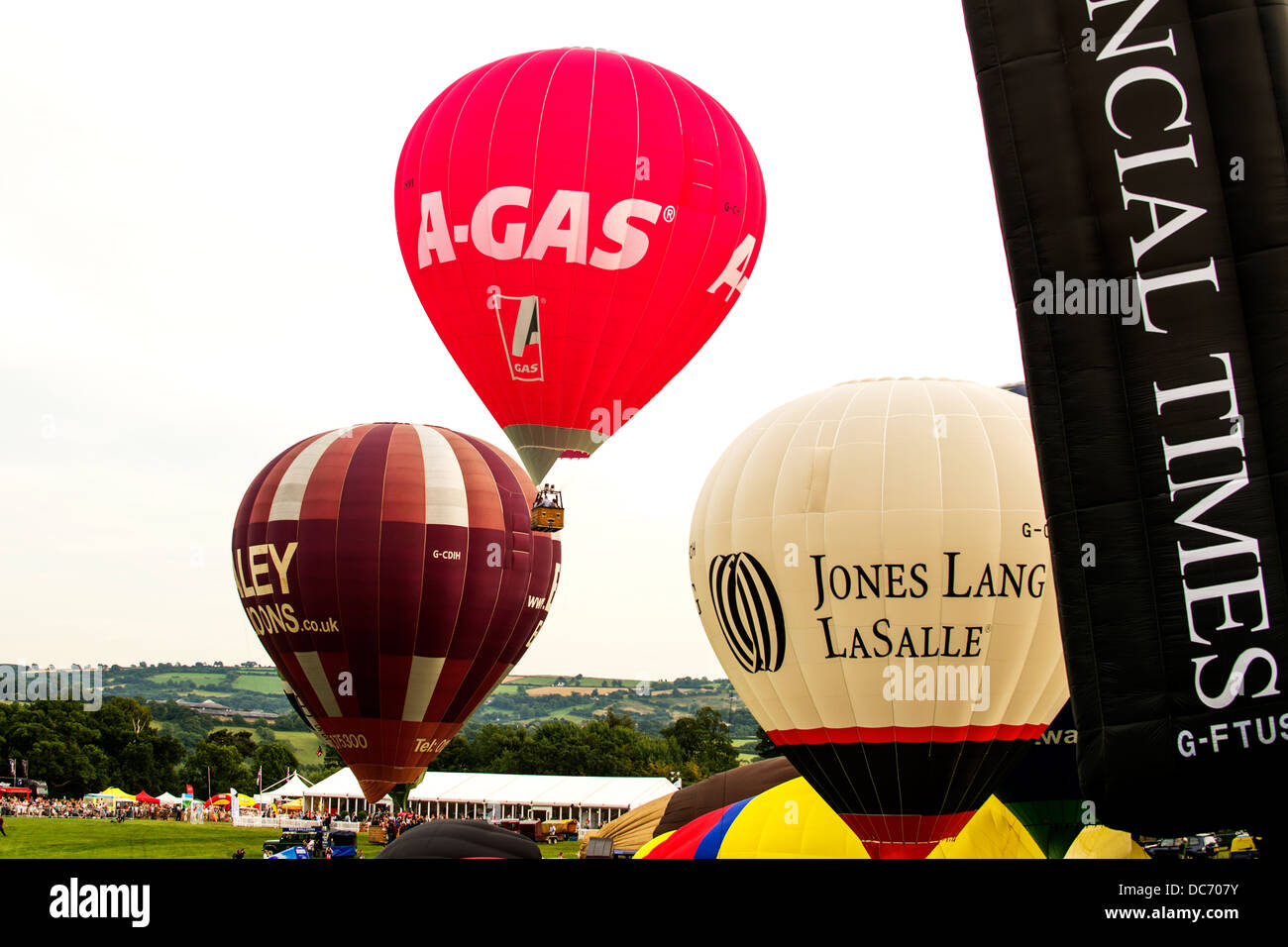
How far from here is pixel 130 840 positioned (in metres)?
33.1

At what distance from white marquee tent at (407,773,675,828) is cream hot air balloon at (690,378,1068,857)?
2800 cm

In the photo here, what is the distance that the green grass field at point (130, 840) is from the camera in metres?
28.5

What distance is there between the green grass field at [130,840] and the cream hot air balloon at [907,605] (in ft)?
47.8

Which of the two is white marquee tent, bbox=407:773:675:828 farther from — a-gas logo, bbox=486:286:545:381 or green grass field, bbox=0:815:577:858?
a-gas logo, bbox=486:286:545:381

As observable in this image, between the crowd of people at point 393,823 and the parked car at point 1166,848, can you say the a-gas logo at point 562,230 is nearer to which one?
the parked car at point 1166,848

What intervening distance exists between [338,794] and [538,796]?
30.4ft

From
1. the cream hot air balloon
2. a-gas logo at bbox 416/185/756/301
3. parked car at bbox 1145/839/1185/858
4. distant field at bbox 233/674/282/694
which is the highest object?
distant field at bbox 233/674/282/694

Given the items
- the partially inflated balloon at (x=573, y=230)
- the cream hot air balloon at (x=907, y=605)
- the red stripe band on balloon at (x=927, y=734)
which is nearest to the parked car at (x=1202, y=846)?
the red stripe band on balloon at (x=927, y=734)

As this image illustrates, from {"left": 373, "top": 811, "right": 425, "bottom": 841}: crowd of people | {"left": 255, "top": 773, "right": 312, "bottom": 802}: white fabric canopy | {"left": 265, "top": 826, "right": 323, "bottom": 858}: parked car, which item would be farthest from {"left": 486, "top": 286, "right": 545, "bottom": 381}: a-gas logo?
{"left": 255, "top": 773, "right": 312, "bottom": 802}: white fabric canopy

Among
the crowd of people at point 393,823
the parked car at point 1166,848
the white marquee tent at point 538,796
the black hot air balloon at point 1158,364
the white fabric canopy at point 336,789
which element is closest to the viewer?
the black hot air balloon at point 1158,364

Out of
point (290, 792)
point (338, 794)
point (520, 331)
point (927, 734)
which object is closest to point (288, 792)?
point (290, 792)

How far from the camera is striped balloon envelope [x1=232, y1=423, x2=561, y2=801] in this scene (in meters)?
22.3

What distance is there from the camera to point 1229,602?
631 cm
